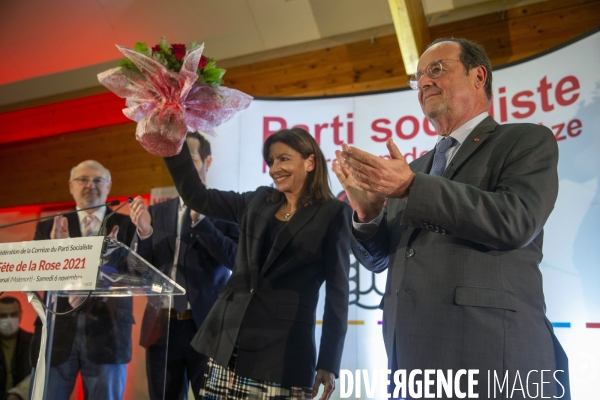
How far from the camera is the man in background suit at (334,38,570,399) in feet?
3.56

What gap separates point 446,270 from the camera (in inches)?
46.2

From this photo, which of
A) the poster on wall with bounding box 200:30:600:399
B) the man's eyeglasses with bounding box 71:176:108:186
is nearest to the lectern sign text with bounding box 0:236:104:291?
the poster on wall with bounding box 200:30:600:399

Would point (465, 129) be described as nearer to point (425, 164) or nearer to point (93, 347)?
point (425, 164)

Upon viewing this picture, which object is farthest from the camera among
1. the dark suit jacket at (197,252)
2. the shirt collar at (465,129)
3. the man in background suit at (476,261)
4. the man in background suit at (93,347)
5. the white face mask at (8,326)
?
the dark suit jacket at (197,252)

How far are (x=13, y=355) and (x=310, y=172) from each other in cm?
130

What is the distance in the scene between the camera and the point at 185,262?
8.28 ft

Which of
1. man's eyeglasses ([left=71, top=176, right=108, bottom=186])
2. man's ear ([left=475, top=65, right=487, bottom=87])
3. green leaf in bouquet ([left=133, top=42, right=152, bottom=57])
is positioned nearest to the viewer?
man's ear ([left=475, top=65, right=487, bottom=87])

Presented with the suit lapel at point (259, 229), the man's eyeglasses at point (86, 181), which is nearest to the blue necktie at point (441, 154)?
the suit lapel at point (259, 229)

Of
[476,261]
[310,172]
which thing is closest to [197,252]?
[310,172]

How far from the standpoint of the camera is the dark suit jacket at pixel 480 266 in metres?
1.09

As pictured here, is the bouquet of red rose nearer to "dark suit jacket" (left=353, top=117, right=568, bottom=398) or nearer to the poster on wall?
"dark suit jacket" (left=353, top=117, right=568, bottom=398)

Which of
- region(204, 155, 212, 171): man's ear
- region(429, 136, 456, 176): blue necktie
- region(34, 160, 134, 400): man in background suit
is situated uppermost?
region(204, 155, 212, 171): man's ear

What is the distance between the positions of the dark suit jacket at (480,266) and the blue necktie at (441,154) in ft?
0.24

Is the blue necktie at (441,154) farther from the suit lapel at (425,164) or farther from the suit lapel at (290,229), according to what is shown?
the suit lapel at (290,229)
